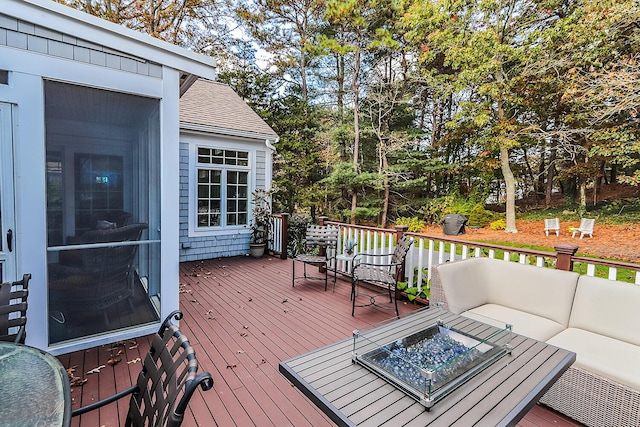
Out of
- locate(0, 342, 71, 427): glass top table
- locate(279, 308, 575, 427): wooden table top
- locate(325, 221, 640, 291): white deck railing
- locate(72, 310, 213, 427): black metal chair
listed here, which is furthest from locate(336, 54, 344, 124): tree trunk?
locate(0, 342, 71, 427): glass top table

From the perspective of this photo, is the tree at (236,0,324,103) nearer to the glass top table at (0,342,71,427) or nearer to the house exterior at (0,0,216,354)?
the house exterior at (0,0,216,354)

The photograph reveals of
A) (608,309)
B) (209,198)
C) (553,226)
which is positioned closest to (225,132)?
(209,198)

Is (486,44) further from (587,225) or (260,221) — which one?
(260,221)

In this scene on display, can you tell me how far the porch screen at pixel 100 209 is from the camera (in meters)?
2.89

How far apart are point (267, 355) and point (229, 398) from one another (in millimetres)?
670

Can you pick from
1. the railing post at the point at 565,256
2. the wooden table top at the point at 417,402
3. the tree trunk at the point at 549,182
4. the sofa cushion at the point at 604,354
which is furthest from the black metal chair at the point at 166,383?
the tree trunk at the point at 549,182

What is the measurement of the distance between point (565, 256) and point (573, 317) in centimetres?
59

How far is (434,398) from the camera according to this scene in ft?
Answer: 5.05

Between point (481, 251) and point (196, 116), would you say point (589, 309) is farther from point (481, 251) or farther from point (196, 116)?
point (196, 116)

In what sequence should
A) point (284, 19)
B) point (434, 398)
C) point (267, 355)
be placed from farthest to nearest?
1. point (284, 19)
2. point (267, 355)
3. point (434, 398)

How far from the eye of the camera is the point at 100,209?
3062 mm

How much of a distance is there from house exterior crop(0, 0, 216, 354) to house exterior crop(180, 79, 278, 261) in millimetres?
3517

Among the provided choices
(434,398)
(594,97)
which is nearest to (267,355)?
(434,398)

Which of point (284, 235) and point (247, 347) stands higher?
point (284, 235)
